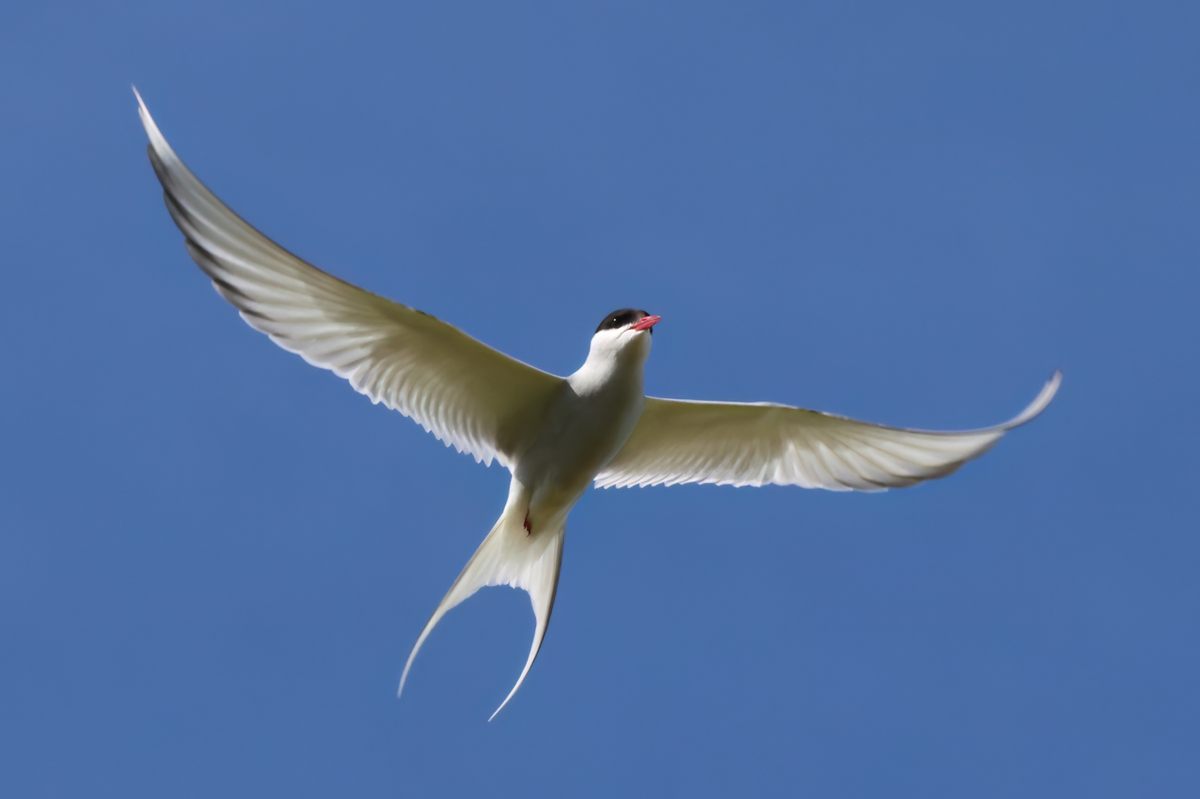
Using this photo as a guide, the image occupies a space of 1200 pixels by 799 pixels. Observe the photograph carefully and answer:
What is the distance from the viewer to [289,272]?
31.6 ft

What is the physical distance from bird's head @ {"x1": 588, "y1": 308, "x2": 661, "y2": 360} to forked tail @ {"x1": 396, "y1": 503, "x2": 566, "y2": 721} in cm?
125

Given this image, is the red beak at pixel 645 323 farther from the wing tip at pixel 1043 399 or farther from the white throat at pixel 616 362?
the wing tip at pixel 1043 399

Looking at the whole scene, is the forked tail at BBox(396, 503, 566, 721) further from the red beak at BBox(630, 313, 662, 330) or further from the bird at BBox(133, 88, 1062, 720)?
the red beak at BBox(630, 313, 662, 330)

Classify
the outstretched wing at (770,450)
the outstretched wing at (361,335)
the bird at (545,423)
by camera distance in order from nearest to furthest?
the outstretched wing at (361,335) → the bird at (545,423) → the outstretched wing at (770,450)

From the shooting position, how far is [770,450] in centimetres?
1159

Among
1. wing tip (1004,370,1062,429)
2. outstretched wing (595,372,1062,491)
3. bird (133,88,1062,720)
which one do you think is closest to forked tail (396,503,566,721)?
bird (133,88,1062,720)

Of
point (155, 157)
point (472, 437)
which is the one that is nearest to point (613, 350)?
point (472, 437)

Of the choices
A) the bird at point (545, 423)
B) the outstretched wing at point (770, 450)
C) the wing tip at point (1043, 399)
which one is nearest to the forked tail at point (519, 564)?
the bird at point (545, 423)

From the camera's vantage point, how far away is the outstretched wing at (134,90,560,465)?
9.01 m

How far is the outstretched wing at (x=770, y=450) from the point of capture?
433 inches

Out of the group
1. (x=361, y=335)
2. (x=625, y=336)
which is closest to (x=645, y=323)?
(x=625, y=336)

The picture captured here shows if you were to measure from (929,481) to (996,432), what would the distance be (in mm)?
1075

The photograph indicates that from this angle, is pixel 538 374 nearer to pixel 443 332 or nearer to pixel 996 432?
pixel 443 332

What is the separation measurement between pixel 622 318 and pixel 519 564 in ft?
5.89
